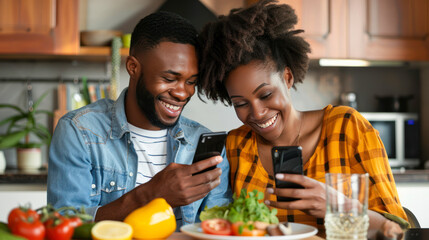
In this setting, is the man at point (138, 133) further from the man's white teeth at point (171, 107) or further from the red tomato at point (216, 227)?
the red tomato at point (216, 227)

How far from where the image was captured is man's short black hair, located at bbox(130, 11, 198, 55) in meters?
1.58

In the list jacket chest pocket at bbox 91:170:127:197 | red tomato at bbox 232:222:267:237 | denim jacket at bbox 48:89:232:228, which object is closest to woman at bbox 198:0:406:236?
denim jacket at bbox 48:89:232:228

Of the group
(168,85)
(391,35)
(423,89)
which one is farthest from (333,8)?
(168,85)

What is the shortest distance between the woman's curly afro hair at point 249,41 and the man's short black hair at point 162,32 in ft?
0.21

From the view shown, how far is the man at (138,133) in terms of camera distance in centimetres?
147

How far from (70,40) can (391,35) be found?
6.60ft

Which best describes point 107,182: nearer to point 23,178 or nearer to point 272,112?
point 272,112

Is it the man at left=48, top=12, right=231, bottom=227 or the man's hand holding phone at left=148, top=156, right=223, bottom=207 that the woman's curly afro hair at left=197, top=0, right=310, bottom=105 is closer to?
the man at left=48, top=12, right=231, bottom=227

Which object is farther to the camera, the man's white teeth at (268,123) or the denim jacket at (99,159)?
the man's white teeth at (268,123)

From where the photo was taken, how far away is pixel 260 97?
156cm

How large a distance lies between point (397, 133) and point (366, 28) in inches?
27.7

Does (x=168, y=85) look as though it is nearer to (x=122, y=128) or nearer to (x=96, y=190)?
(x=122, y=128)

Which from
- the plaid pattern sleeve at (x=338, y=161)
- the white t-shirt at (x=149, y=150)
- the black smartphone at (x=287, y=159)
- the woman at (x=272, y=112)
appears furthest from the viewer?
the white t-shirt at (x=149, y=150)

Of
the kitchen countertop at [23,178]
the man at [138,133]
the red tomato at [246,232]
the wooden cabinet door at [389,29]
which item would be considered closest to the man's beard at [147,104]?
the man at [138,133]
